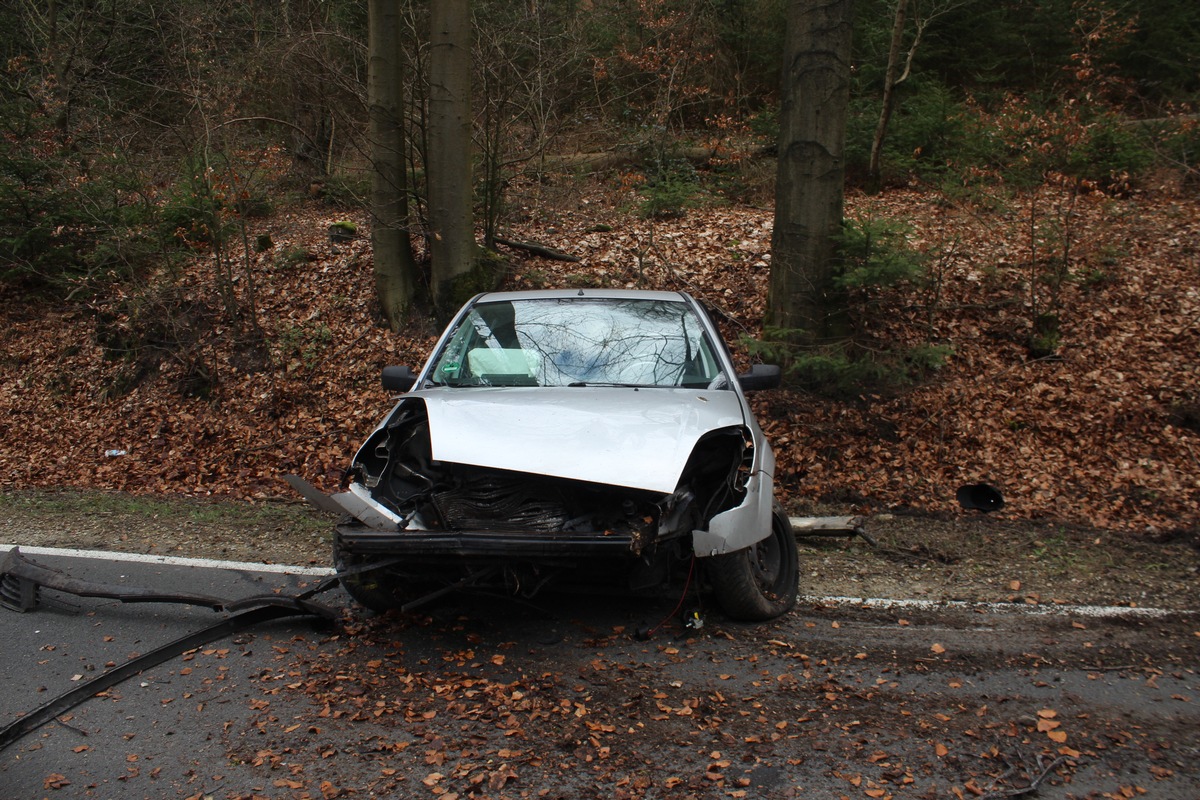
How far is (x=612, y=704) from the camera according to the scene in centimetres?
403

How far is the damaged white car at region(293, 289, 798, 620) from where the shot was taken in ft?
13.9

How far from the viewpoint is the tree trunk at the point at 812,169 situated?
8.76 m

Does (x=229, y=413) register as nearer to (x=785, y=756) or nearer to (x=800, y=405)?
(x=800, y=405)

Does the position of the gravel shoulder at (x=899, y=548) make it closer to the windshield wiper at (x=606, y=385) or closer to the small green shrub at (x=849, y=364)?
the small green shrub at (x=849, y=364)

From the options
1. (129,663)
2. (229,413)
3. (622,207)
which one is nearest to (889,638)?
(129,663)

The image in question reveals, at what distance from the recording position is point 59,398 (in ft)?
38.6

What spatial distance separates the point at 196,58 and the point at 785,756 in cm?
1171

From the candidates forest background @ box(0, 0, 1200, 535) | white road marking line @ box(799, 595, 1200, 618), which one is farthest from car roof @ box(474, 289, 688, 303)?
white road marking line @ box(799, 595, 1200, 618)

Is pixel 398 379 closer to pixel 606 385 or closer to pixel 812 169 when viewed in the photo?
pixel 606 385

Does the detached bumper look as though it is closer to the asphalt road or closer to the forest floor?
the asphalt road

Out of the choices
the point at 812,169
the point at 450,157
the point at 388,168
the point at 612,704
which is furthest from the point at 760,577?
the point at 388,168

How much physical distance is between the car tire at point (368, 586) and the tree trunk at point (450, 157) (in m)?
6.27

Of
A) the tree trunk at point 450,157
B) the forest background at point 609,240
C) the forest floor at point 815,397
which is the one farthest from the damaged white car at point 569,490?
the tree trunk at point 450,157

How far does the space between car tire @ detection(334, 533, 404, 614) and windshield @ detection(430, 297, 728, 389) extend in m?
1.42
